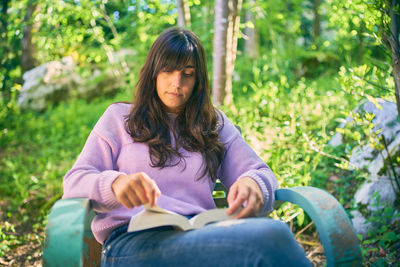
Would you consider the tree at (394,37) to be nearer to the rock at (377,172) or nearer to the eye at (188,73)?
the rock at (377,172)

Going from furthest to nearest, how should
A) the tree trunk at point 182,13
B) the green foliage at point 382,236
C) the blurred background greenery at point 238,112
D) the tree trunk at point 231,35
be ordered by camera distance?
the tree trunk at point 182,13, the tree trunk at point 231,35, the blurred background greenery at point 238,112, the green foliage at point 382,236

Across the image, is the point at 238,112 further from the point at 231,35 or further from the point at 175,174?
the point at 175,174

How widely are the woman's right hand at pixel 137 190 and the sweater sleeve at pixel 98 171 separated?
8 centimetres

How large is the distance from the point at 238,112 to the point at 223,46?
0.72 meters

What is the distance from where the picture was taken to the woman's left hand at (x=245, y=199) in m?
1.41

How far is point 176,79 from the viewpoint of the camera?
68.1 inches

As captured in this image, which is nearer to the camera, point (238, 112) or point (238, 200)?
point (238, 200)

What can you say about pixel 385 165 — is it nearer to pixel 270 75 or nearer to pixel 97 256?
pixel 97 256

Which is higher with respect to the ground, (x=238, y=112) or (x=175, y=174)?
(x=175, y=174)

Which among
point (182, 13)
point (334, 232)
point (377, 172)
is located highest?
point (182, 13)

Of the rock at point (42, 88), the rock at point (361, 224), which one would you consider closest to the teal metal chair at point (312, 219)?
the rock at point (361, 224)

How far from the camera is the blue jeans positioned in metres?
1.20

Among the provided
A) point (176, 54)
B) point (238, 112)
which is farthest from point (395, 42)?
point (238, 112)

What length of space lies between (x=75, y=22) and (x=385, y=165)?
4.25 m
